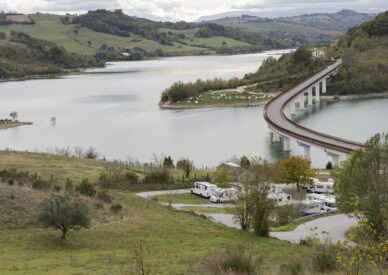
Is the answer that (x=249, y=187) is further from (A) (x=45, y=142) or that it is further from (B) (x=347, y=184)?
(A) (x=45, y=142)

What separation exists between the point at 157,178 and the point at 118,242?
1359cm

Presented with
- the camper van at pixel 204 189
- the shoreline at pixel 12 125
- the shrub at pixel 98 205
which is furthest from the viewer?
the shoreline at pixel 12 125

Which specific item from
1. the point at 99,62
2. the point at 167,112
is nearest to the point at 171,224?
the point at 167,112

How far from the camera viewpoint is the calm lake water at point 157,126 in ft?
154

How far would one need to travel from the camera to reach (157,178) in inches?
1115

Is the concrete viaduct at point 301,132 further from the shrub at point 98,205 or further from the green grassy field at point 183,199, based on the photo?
the shrub at point 98,205

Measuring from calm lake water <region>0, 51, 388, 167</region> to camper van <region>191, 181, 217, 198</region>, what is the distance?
13740mm

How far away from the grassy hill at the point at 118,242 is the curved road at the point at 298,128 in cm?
1846

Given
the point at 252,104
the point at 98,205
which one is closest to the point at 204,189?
the point at 98,205

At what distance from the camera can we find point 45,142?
54.8m

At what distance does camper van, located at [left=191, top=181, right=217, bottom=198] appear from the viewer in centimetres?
2566

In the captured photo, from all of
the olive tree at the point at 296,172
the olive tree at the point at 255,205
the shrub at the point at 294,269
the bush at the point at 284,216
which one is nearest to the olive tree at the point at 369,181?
the bush at the point at 284,216

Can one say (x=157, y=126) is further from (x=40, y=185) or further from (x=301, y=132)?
(x=40, y=185)

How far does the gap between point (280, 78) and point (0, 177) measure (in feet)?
275
